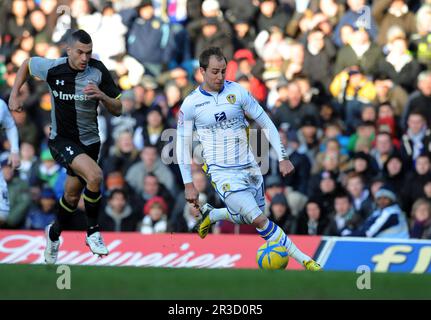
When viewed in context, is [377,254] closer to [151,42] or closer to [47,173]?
[47,173]

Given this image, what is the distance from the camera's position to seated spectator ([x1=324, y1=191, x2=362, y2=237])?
18.0m

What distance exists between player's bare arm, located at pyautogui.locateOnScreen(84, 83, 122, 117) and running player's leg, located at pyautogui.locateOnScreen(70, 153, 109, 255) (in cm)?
66

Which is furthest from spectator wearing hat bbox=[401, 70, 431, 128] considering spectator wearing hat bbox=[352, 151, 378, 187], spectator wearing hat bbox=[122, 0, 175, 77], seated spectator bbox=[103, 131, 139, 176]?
spectator wearing hat bbox=[122, 0, 175, 77]

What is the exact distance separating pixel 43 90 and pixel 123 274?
10102 mm

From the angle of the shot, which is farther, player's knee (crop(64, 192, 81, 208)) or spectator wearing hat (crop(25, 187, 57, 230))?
spectator wearing hat (crop(25, 187, 57, 230))

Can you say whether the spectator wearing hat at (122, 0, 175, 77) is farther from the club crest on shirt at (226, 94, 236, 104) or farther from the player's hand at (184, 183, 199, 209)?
the player's hand at (184, 183, 199, 209)

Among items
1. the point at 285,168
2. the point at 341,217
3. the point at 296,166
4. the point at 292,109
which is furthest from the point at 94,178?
the point at 292,109

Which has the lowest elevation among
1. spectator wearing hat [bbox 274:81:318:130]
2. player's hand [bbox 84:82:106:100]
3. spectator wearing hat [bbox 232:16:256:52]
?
spectator wearing hat [bbox 274:81:318:130]

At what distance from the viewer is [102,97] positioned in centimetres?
1368

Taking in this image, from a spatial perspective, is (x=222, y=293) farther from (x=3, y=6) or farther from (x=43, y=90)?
(x=3, y=6)

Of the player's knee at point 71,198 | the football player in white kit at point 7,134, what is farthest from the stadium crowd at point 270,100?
the player's knee at point 71,198

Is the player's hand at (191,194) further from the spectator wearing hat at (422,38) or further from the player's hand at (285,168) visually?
the spectator wearing hat at (422,38)

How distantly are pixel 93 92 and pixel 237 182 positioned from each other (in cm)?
191

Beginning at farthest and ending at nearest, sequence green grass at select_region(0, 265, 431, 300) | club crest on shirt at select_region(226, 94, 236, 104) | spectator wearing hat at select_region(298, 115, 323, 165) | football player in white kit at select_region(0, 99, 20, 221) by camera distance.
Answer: spectator wearing hat at select_region(298, 115, 323, 165) < football player in white kit at select_region(0, 99, 20, 221) < club crest on shirt at select_region(226, 94, 236, 104) < green grass at select_region(0, 265, 431, 300)
